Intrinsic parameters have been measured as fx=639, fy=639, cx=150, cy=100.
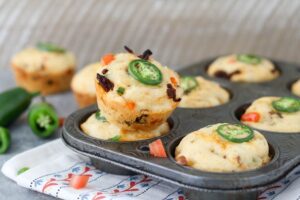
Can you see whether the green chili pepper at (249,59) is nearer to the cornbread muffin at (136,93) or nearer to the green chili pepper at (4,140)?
the cornbread muffin at (136,93)

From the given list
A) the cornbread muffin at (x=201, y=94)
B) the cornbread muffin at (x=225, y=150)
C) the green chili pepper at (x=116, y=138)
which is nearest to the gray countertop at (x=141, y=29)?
the cornbread muffin at (x=201, y=94)

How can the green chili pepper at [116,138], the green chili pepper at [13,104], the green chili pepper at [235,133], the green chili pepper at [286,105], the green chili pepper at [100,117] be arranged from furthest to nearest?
the green chili pepper at [13,104], the green chili pepper at [286,105], the green chili pepper at [100,117], the green chili pepper at [116,138], the green chili pepper at [235,133]

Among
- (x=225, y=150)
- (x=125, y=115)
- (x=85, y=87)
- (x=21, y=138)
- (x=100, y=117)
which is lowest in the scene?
(x=21, y=138)

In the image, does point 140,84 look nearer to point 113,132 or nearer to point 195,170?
point 113,132

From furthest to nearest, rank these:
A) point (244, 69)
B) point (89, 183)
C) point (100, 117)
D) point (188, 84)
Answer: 1. point (244, 69)
2. point (188, 84)
3. point (100, 117)
4. point (89, 183)

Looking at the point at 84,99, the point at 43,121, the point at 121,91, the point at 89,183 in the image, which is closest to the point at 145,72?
the point at 121,91

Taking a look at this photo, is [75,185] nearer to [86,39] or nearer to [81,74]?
[81,74]
